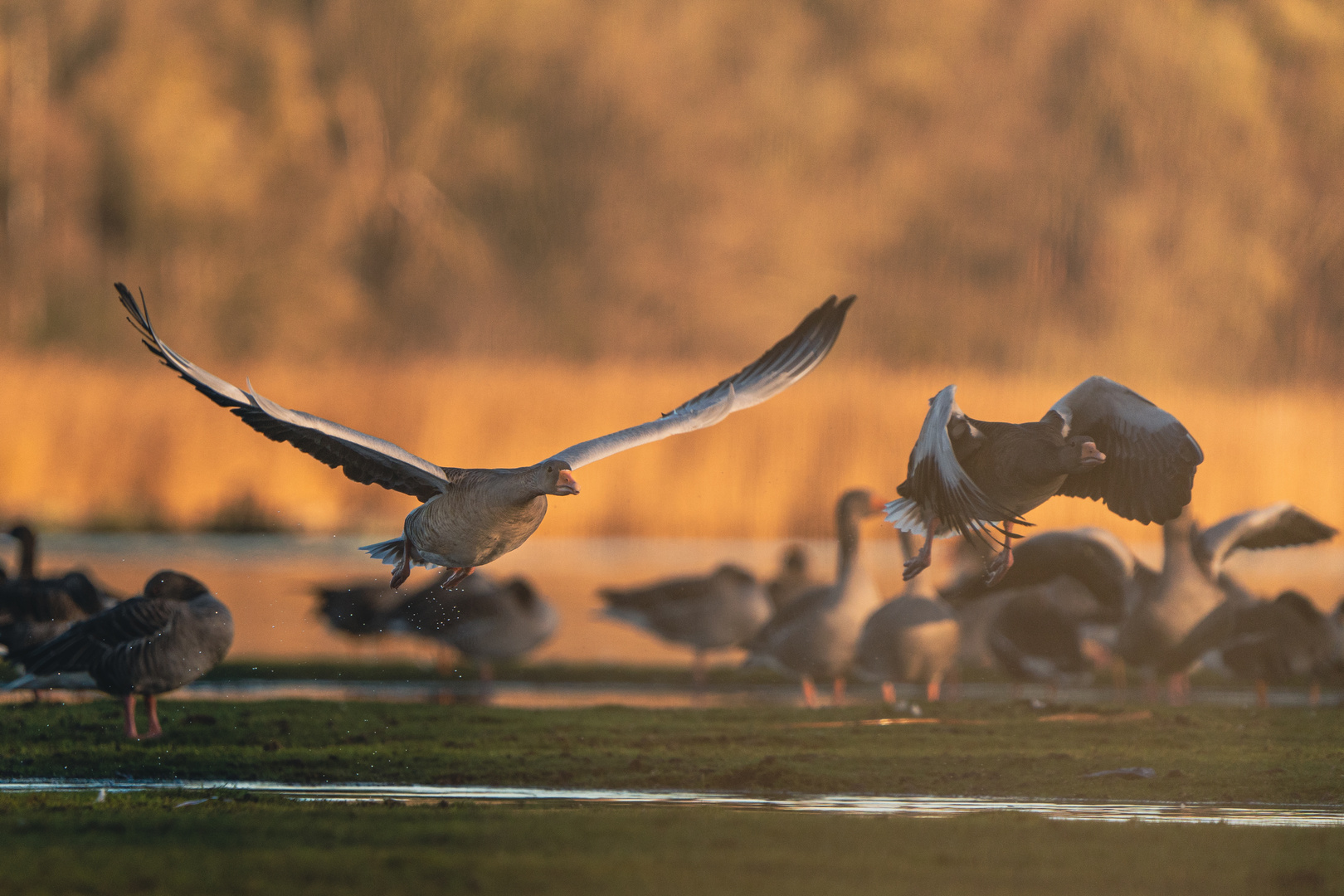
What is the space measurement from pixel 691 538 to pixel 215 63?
3440cm

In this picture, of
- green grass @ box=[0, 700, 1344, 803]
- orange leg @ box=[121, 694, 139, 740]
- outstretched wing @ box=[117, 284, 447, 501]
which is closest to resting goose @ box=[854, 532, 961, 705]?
green grass @ box=[0, 700, 1344, 803]

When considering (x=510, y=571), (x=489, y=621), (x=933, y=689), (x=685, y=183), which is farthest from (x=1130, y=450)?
(x=685, y=183)

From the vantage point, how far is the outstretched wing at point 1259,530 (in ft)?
48.6

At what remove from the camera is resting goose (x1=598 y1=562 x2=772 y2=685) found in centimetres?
1788

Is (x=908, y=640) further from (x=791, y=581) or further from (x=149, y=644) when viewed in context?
(x=149, y=644)

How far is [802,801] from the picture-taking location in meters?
10.2

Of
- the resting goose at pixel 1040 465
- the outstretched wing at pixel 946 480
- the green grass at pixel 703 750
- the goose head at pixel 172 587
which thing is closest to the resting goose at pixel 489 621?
the green grass at pixel 703 750

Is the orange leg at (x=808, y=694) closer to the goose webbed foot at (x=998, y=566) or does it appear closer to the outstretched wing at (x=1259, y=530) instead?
the outstretched wing at (x=1259, y=530)

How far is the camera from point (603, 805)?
32.7 ft

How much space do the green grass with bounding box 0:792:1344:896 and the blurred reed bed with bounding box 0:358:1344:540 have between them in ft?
66.3

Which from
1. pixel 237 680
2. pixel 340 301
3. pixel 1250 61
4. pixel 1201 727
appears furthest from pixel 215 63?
pixel 1201 727

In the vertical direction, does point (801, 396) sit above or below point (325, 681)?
above

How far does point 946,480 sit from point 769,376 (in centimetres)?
255

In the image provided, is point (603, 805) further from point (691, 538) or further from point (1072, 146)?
point (1072, 146)
